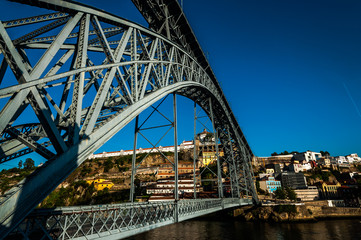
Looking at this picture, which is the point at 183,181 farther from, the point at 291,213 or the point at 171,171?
the point at 291,213

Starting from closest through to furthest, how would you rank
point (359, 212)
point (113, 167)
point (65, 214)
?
point (65, 214) → point (359, 212) → point (113, 167)

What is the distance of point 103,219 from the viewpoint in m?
5.48

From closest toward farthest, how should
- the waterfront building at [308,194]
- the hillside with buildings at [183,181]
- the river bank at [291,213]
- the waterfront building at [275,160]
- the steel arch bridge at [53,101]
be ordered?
the steel arch bridge at [53,101], the river bank at [291,213], the hillside with buildings at [183,181], the waterfront building at [308,194], the waterfront building at [275,160]

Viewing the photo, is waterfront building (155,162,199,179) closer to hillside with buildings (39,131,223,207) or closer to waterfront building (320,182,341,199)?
hillside with buildings (39,131,223,207)

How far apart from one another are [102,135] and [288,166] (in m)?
96.1

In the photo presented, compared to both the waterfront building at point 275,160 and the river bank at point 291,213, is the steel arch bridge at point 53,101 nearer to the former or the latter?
the river bank at point 291,213

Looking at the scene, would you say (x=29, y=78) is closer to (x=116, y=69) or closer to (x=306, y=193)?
(x=116, y=69)

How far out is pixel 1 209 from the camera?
9.05 ft

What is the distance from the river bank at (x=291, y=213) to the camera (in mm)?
35312

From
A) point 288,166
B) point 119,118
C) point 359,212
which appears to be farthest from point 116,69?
point 288,166

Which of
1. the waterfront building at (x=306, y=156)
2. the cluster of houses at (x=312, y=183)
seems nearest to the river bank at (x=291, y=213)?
the cluster of houses at (x=312, y=183)

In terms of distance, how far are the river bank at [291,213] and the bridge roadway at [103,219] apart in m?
29.7

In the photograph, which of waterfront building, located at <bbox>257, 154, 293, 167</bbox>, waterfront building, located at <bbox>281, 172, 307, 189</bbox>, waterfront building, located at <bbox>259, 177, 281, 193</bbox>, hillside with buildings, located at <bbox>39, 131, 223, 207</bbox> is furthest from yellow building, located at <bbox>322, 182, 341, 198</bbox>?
waterfront building, located at <bbox>257, 154, 293, 167</bbox>

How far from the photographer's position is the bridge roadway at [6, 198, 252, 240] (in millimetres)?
4027
